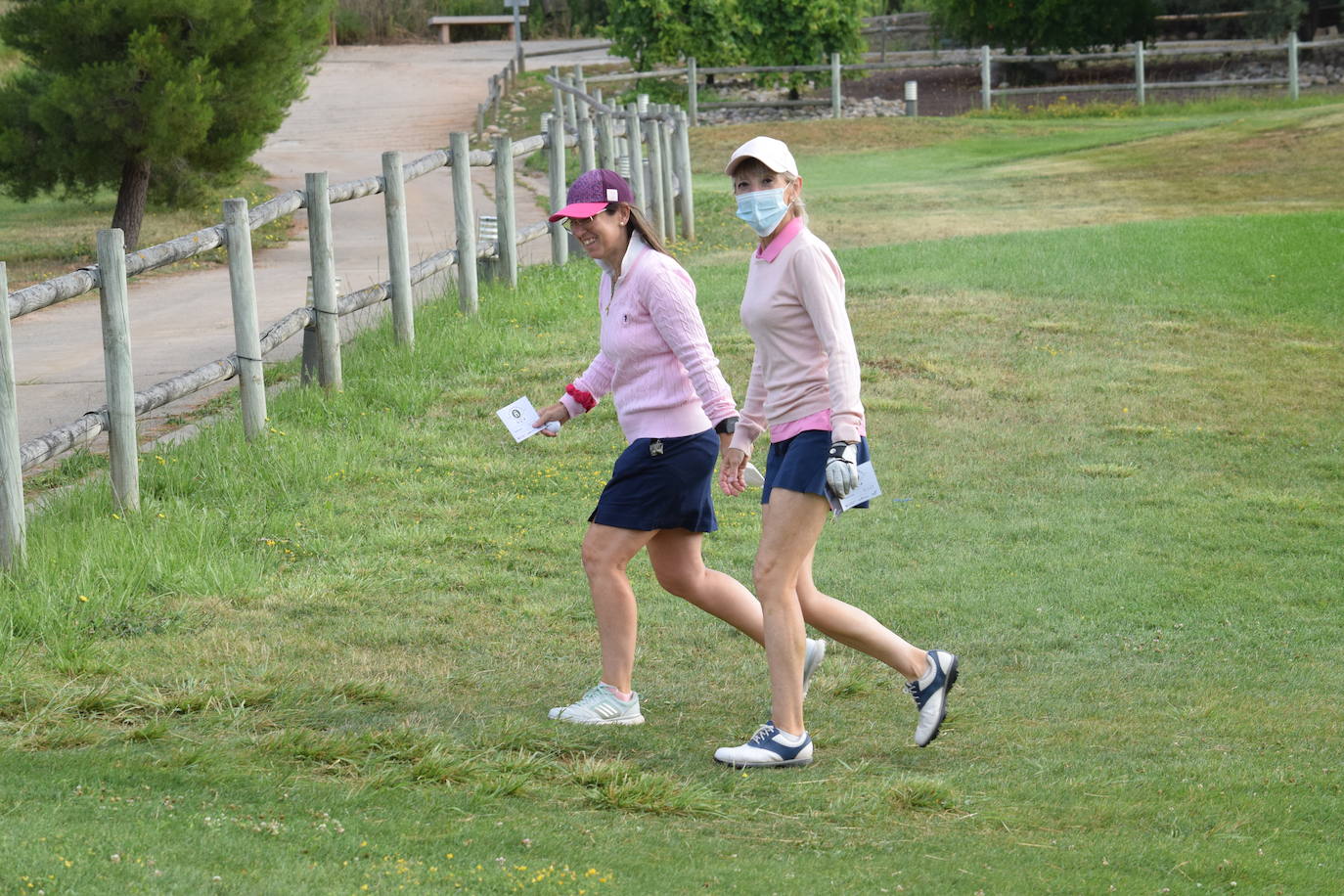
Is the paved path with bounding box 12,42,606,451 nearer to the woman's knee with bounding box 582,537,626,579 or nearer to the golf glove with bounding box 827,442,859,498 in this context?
the woman's knee with bounding box 582,537,626,579

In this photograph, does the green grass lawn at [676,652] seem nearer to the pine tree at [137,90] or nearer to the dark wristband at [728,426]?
the dark wristband at [728,426]

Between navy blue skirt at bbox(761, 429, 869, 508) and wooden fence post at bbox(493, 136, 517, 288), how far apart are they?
29.8 ft

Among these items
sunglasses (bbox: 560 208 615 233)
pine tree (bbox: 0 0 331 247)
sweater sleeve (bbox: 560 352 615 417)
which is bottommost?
sweater sleeve (bbox: 560 352 615 417)

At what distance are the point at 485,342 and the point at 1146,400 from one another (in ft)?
15.3

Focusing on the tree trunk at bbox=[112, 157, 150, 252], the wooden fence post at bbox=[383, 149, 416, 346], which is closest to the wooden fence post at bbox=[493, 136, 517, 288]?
the wooden fence post at bbox=[383, 149, 416, 346]

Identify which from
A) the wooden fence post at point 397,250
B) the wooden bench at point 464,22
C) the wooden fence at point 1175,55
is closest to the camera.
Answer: the wooden fence post at point 397,250

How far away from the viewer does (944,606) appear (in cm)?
675

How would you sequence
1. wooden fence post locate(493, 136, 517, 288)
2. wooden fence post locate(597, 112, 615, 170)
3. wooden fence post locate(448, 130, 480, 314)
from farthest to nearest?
wooden fence post locate(597, 112, 615, 170), wooden fence post locate(493, 136, 517, 288), wooden fence post locate(448, 130, 480, 314)

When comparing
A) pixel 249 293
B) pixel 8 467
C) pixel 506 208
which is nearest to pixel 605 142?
pixel 506 208

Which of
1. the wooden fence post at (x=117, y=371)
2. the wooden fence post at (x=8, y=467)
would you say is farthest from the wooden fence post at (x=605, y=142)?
the wooden fence post at (x=8, y=467)

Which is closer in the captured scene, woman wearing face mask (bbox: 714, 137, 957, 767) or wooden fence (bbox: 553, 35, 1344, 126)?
woman wearing face mask (bbox: 714, 137, 957, 767)

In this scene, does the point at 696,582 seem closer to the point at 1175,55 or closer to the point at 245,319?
the point at 245,319

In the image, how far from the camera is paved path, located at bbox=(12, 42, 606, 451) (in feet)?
38.8

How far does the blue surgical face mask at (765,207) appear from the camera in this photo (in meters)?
4.71
